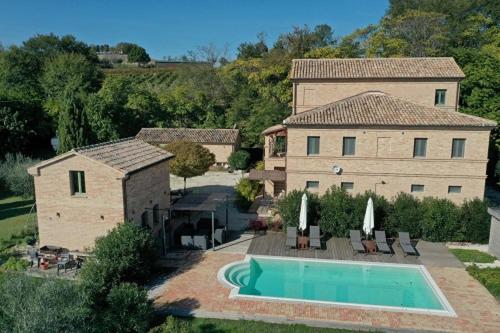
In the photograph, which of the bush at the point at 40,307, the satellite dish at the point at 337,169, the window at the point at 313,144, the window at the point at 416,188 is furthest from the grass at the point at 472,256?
the bush at the point at 40,307

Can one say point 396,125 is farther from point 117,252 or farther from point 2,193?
point 2,193

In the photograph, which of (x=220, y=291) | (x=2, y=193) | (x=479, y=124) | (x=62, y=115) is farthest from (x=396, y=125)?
(x=2, y=193)

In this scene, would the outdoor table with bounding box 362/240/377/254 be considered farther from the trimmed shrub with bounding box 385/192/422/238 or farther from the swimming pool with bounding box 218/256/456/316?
the trimmed shrub with bounding box 385/192/422/238

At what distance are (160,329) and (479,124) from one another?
69.0 ft

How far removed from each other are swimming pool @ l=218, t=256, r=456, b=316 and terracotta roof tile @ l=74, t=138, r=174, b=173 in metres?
7.35

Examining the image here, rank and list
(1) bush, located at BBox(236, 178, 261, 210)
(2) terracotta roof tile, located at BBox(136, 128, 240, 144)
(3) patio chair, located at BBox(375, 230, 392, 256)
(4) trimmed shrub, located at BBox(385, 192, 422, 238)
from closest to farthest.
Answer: (3) patio chair, located at BBox(375, 230, 392, 256)
(4) trimmed shrub, located at BBox(385, 192, 422, 238)
(1) bush, located at BBox(236, 178, 261, 210)
(2) terracotta roof tile, located at BBox(136, 128, 240, 144)

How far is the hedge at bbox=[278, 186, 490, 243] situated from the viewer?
2195 centimetres

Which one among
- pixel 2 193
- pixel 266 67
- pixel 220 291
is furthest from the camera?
pixel 266 67

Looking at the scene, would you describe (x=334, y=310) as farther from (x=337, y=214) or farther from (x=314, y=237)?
(x=337, y=214)

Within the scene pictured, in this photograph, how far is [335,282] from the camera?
699 inches

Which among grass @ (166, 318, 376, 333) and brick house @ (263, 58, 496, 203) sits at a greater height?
brick house @ (263, 58, 496, 203)

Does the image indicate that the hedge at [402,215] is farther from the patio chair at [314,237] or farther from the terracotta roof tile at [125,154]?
the terracotta roof tile at [125,154]

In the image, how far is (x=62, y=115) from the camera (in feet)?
121

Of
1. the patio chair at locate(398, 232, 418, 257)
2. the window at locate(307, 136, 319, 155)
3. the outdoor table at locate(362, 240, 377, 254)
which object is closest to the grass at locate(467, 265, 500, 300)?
the patio chair at locate(398, 232, 418, 257)
